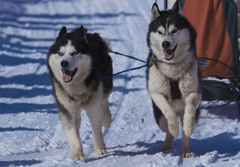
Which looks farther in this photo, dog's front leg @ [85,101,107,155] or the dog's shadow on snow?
the dog's shadow on snow

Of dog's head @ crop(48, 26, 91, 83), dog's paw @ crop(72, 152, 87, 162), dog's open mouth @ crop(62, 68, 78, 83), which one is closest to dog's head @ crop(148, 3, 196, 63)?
dog's head @ crop(48, 26, 91, 83)

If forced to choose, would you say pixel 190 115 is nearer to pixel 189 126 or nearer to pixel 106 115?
pixel 189 126

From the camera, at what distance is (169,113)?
3.18 m

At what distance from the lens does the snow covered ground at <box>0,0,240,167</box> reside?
130 inches

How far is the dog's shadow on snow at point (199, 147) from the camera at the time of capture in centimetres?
348

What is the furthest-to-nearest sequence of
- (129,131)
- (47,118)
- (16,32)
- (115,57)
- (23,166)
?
1. (16,32)
2. (115,57)
3. (47,118)
4. (129,131)
5. (23,166)

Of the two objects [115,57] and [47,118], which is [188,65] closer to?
[47,118]

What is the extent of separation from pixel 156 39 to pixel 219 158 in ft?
3.01

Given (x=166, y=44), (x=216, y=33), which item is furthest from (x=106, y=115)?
(x=216, y=33)

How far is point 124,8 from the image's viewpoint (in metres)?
12.6

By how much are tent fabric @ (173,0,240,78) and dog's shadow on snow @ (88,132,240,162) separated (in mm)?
719

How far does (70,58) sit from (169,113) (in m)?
0.75

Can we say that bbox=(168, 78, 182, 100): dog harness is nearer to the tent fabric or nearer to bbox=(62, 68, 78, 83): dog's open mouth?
bbox=(62, 68, 78, 83): dog's open mouth

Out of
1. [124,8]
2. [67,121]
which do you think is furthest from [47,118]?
[124,8]
